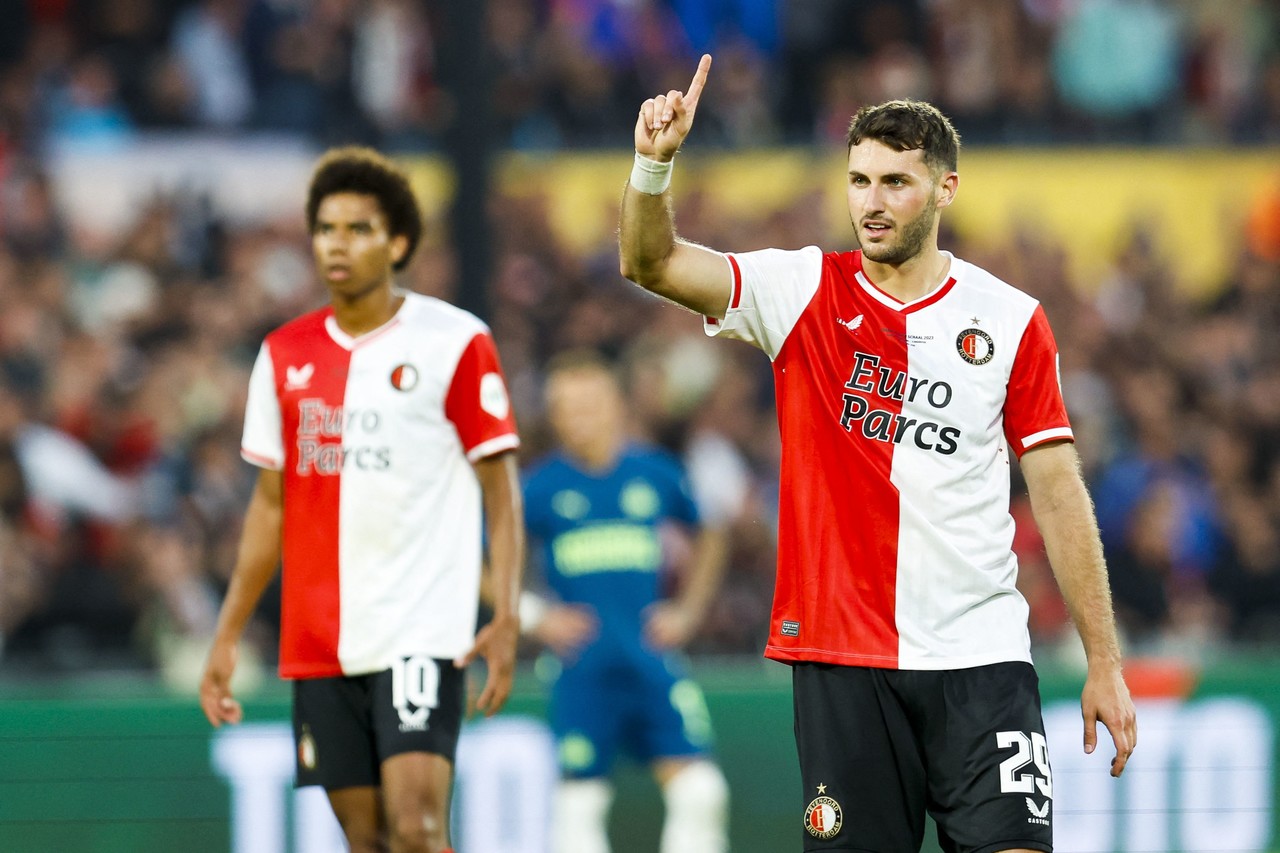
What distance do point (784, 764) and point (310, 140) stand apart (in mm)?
6549

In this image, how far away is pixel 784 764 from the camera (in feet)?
30.7

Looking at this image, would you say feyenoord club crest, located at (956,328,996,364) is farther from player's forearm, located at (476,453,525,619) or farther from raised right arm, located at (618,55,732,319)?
player's forearm, located at (476,453,525,619)

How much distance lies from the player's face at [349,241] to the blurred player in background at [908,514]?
5.23ft

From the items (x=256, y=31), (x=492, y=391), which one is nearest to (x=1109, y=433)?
(x=256, y=31)

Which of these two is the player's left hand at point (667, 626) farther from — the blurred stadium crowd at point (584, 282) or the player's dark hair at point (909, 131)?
the player's dark hair at point (909, 131)

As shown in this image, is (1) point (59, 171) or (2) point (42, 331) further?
(1) point (59, 171)

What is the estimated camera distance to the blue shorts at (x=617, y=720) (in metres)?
8.55

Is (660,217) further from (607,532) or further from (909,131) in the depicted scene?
(607,532)

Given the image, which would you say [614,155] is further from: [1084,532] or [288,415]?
[1084,532]

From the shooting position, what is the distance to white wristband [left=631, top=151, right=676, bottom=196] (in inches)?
187

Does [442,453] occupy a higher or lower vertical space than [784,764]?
higher

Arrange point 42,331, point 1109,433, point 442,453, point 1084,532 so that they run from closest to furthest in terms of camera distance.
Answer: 1. point 1084,532
2. point 442,453
3. point 42,331
4. point 1109,433

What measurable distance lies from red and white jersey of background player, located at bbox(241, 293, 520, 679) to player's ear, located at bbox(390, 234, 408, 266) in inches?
7.1

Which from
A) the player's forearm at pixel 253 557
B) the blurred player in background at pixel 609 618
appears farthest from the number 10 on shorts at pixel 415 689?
the blurred player in background at pixel 609 618
